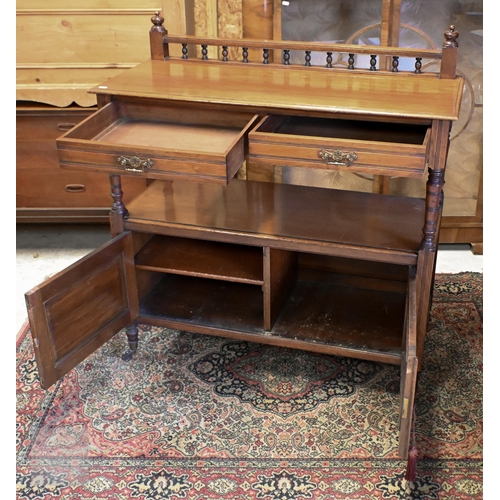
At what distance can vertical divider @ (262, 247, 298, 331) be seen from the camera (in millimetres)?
2445

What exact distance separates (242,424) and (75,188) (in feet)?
5.16

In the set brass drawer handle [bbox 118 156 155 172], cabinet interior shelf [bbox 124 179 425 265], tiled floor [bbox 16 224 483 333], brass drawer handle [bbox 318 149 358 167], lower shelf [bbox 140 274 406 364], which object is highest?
brass drawer handle [bbox 318 149 358 167]

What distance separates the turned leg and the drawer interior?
37.1 inches

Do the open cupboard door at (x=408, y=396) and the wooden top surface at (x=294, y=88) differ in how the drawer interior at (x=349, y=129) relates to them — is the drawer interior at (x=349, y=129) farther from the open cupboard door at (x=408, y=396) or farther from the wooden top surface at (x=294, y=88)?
the open cupboard door at (x=408, y=396)

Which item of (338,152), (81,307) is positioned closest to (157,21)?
(338,152)

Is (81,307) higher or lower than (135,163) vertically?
lower

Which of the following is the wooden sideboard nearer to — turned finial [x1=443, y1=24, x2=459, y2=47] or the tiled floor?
the tiled floor

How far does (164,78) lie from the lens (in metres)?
2.52

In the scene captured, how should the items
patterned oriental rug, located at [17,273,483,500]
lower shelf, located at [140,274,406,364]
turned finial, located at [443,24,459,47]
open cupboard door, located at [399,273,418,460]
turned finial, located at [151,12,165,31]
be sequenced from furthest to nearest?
turned finial, located at [151,12,165,31]
lower shelf, located at [140,274,406,364]
turned finial, located at [443,24,459,47]
patterned oriental rug, located at [17,273,483,500]
open cupboard door, located at [399,273,418,460]

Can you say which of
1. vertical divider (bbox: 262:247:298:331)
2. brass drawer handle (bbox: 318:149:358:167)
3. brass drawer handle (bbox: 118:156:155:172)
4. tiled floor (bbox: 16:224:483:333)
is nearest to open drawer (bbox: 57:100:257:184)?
brass drawer handle (bbox: 118:156:155:172)

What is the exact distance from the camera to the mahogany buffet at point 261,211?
2148 millimetres

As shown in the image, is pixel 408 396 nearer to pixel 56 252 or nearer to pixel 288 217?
pixel 288 217

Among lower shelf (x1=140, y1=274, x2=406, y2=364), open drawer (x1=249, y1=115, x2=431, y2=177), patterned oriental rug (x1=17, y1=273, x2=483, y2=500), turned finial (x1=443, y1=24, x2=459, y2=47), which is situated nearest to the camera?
open drawer (x1=249, y1=115, x2=431, y2=177)

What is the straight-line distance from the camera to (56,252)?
3.60 m
